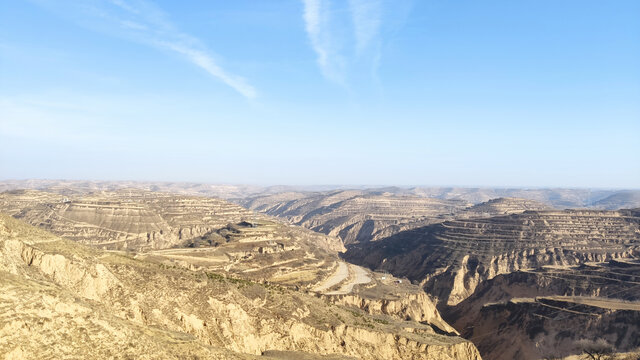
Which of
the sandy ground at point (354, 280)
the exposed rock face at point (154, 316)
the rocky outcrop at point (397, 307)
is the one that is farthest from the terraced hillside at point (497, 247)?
the exposed rock face at point (154, 316)

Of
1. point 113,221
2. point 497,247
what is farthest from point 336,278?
point 113,221

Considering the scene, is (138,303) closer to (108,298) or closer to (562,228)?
(108,298)

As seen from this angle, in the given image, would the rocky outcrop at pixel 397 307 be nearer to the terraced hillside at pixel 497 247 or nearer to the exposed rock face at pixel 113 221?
the terraced hillside at pixel 497 247

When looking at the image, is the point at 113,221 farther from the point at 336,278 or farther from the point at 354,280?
the point at 354,280

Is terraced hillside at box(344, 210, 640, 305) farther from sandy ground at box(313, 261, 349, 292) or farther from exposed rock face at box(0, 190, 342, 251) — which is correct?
exposed rock face at box(0, 190, 342, 251)

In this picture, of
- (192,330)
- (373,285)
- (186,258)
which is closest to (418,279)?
(373,285)

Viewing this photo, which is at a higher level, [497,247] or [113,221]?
[113,221]
